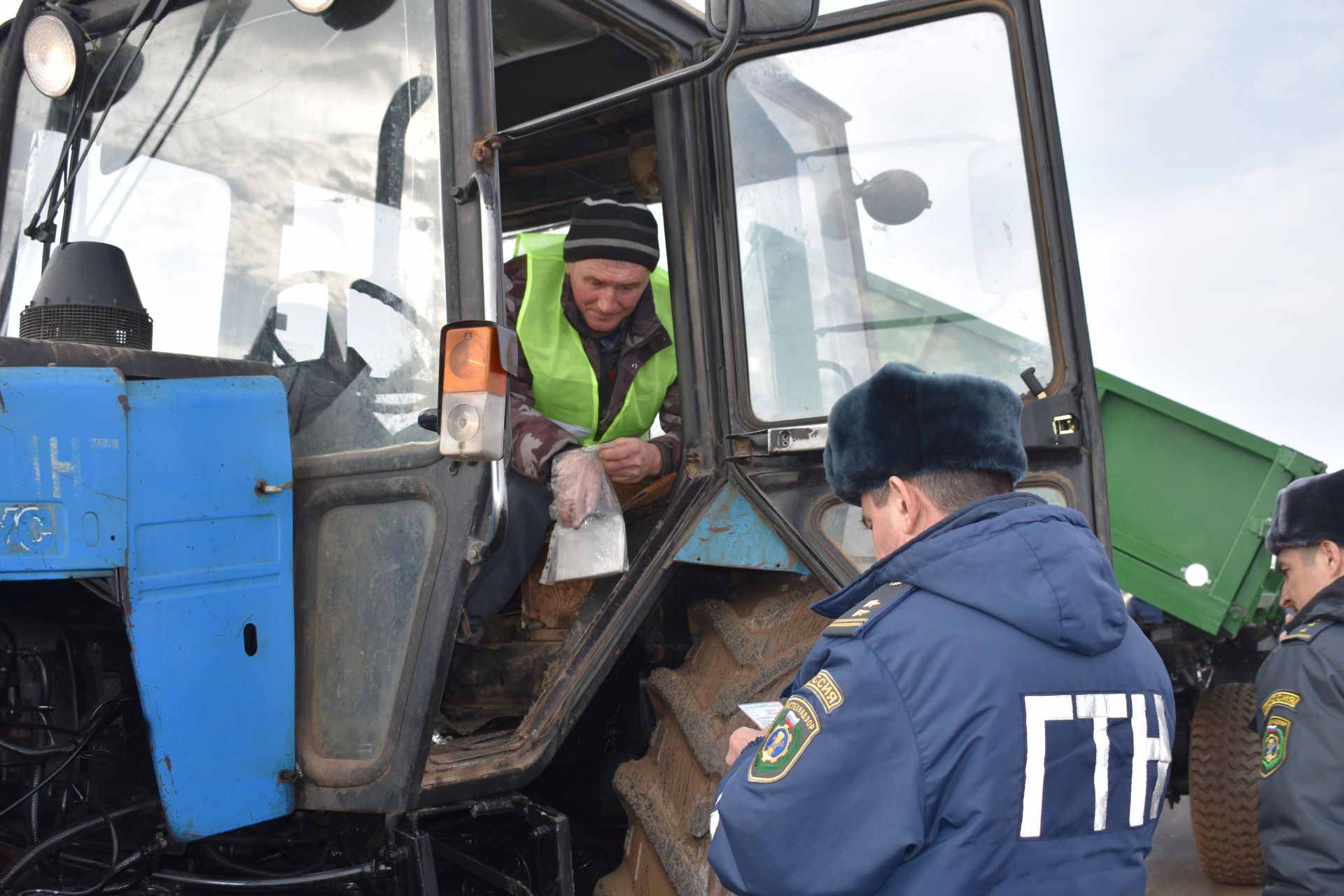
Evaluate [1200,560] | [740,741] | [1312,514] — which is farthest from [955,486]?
[1200,560]

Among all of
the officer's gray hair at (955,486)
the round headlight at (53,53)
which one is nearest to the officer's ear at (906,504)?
the officer's gray hair at (955,486)

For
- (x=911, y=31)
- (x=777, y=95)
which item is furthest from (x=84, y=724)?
(x=911, y=31)

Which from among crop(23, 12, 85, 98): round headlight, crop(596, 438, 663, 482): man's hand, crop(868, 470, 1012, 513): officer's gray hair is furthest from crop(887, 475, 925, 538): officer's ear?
crop(23, 12, 85, 98): round headlight

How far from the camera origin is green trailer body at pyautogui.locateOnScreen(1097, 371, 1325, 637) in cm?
549

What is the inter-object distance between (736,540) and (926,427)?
115 cm

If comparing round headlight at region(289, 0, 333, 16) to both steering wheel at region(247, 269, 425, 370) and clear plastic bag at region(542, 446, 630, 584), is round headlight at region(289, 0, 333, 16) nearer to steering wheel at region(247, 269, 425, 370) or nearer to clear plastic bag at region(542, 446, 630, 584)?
steering wheel at region(247, 269, 425, 370)

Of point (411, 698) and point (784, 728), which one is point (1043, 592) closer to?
point (784, 728)

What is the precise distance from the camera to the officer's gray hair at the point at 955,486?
1708 mm

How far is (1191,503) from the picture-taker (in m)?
5.68

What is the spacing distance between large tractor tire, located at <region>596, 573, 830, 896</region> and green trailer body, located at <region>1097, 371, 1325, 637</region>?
3320 millimetres

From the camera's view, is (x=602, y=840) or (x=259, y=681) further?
(x=602, y=840)

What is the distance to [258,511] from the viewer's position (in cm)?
234

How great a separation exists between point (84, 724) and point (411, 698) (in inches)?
23.7

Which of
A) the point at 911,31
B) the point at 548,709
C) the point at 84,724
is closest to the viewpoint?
the point at 84,724
